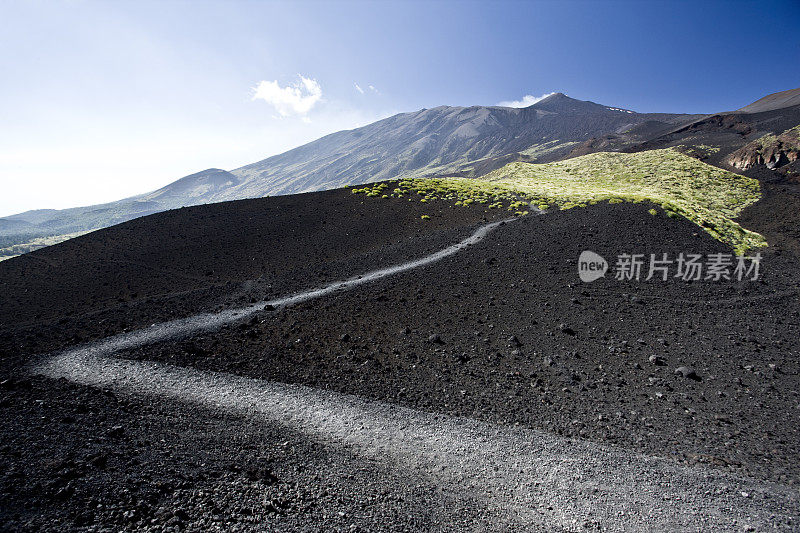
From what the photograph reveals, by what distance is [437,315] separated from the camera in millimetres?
13375

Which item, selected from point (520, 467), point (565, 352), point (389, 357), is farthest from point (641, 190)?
point (520, 467)

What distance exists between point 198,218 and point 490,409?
2843 cm

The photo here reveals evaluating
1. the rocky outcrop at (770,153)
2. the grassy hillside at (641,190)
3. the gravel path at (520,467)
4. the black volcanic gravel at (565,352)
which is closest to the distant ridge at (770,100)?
the rocky outcrop at (770,153)

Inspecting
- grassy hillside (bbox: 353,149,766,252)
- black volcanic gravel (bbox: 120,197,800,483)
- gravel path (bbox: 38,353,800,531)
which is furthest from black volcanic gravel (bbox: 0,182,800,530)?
grassy hillside (bbox: 353,149,766,252)

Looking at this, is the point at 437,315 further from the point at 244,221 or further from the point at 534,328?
the point at 244,221

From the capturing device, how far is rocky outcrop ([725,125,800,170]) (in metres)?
33.7

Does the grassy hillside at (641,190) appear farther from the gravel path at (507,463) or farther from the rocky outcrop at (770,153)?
the gravel path at (507,463)

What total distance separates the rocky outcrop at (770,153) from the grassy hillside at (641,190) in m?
2.66

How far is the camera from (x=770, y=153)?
3497 cm

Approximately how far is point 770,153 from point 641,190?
52.8 ft

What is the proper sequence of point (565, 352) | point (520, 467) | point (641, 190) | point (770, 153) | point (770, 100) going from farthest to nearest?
point (770, 100) → point (770, 153) → point (641, 190) → point (565, 352) → point (520, 467)

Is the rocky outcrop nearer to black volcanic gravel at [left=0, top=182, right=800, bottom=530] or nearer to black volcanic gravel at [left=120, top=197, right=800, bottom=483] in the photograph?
black volcanic gravel at [left=0, top=182, right=800, bottom=530]

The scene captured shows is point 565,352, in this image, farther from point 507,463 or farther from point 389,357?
point 389,357

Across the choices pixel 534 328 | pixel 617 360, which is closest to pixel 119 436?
pixel 534 328
